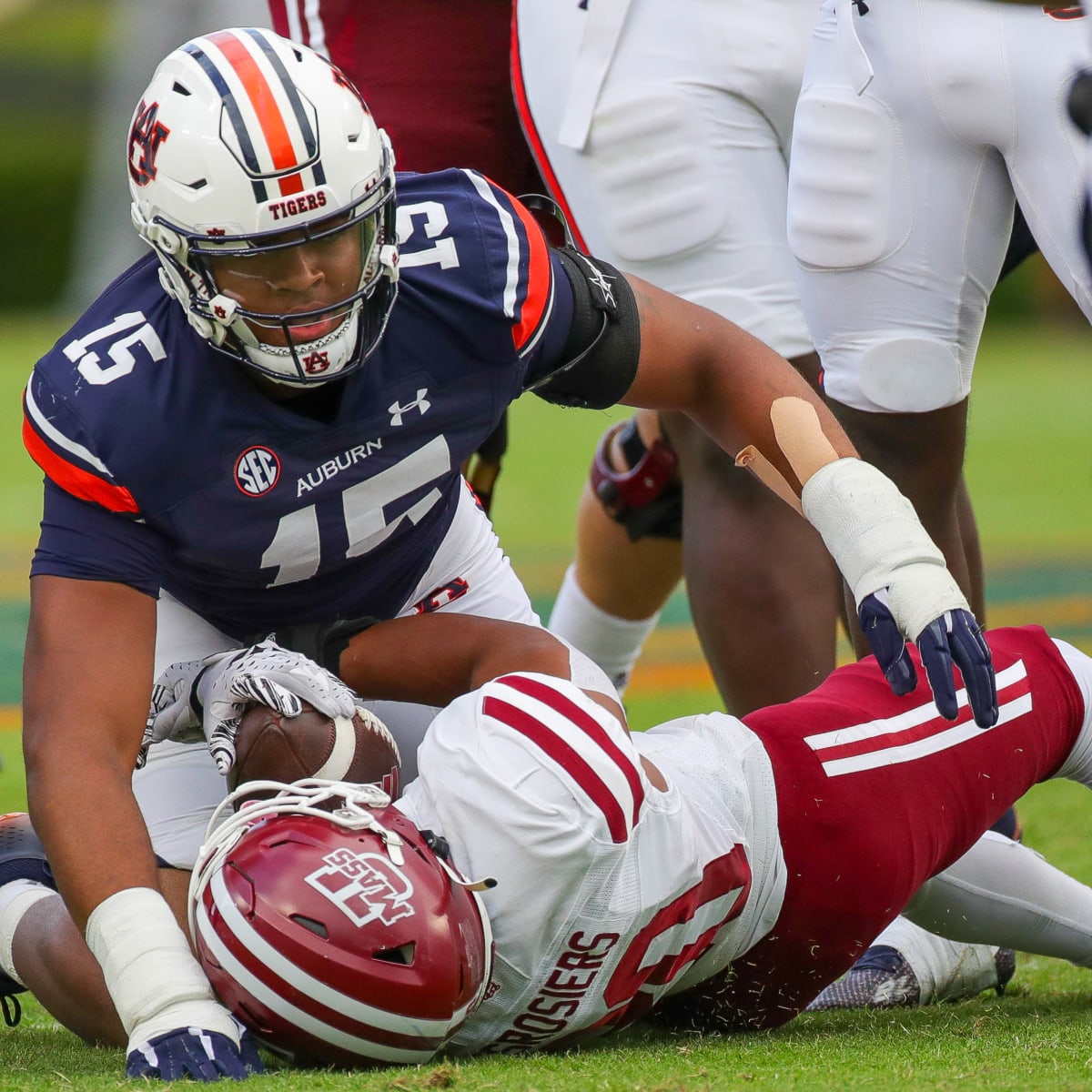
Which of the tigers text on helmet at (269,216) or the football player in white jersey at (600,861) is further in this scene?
the tigers text on helmet at (269,216)

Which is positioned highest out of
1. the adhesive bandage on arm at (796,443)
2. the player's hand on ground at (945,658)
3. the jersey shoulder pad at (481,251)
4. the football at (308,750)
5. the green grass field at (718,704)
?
the jersey shoulder pad at (481,251)

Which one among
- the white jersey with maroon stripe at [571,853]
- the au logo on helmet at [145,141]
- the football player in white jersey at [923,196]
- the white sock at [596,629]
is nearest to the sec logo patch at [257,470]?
the au logo on helmet at [145,141]

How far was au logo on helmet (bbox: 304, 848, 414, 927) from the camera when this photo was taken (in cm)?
179

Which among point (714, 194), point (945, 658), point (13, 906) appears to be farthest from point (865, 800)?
point (714, 194)

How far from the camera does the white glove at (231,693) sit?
7.46 ft

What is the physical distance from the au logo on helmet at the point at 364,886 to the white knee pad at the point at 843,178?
141cm

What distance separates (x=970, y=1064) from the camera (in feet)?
6.41

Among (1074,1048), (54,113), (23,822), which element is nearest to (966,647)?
(1074,1048)

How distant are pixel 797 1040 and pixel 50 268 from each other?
16.6 m

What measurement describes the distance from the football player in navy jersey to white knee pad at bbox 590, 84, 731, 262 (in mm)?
512

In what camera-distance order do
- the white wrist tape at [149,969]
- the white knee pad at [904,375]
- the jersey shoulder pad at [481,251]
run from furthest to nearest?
the white knee pad at [904,375] → the jersey shoulder pad at [481,251] → the white wrist tape at [149,969]

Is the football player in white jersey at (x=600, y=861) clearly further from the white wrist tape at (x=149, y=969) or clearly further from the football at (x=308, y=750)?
the football at (x=308, y=750)

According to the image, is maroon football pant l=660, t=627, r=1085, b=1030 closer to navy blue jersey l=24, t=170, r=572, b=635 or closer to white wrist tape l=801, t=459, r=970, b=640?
white wrist tape l=801, t=459, r=970, b=640

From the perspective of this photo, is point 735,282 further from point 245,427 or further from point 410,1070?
point 410,1070
